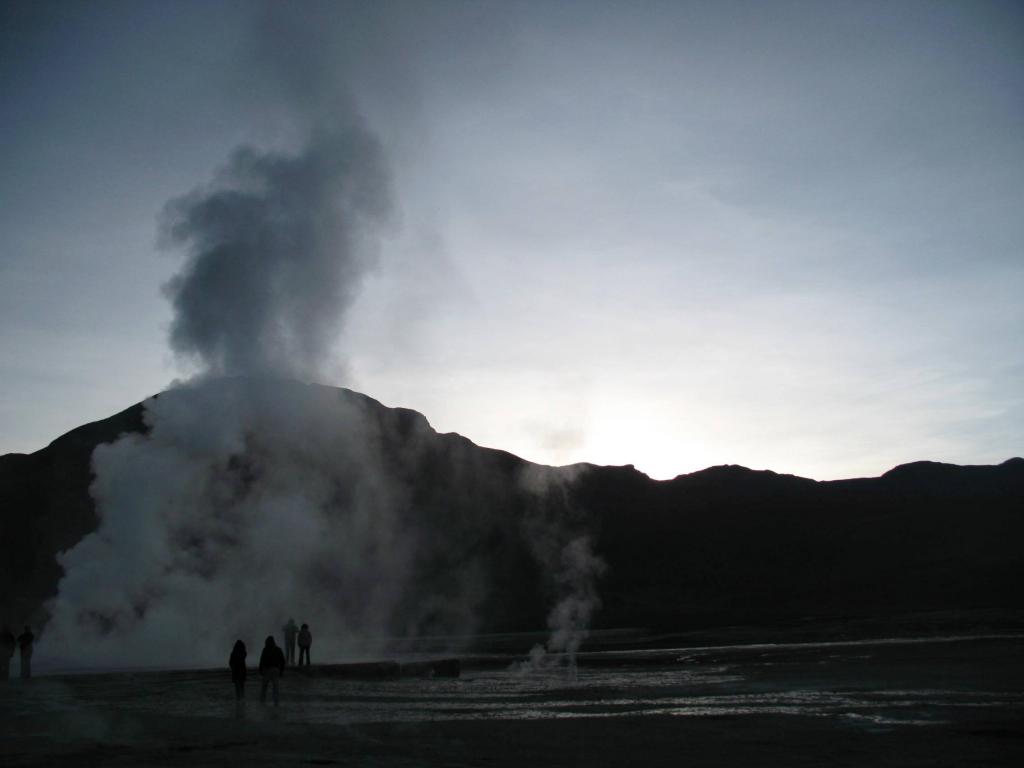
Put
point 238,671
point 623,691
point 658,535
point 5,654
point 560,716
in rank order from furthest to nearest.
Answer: point 658,535 → point 5,654 → point 623,691 → point 238,671 → point 560,716

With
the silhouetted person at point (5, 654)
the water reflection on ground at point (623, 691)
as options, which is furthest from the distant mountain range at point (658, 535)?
the silhouetted person at point (5, 654)

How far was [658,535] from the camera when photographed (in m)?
130

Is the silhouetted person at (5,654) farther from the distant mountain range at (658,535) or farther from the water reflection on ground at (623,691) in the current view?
the distant mountain range at (658,535)

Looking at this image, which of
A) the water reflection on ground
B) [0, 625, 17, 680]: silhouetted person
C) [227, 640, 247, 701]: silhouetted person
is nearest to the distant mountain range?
the water reflection on ground

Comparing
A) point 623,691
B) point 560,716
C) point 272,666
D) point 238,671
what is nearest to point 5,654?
point 238,671

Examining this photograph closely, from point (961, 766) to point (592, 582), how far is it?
342 feet

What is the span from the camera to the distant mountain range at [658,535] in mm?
90125

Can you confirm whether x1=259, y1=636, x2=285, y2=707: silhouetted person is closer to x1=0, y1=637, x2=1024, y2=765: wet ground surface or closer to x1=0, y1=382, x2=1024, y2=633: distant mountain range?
x1=0, y1=637, x2=1024, y2=765: wet ground surface

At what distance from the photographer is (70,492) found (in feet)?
329

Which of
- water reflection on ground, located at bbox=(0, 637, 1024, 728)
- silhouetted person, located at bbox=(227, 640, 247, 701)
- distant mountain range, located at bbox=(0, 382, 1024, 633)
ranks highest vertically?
distant mountain range, located at bbox=(0, 382, 1024, 633)

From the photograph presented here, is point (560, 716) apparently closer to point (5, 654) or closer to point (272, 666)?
point (272, 666)

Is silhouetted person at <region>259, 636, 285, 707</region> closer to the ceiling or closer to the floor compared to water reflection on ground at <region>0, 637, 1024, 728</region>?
closer to the ceiling

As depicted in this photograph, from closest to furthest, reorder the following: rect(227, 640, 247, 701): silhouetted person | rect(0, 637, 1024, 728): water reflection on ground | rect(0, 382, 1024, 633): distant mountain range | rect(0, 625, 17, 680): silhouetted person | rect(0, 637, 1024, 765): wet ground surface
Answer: rect(0, 637, 1024, 765): wet ground surface
rect(0, 637, 1024, 728): water reflection on ground
rect(227, 640, 247, 701): silhouetted person
rect(0, 625, 17, 680): silhouetted person
rect(0, 382, 1024, 633): distant mountain range

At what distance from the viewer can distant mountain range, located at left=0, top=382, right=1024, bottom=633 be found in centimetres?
9012
